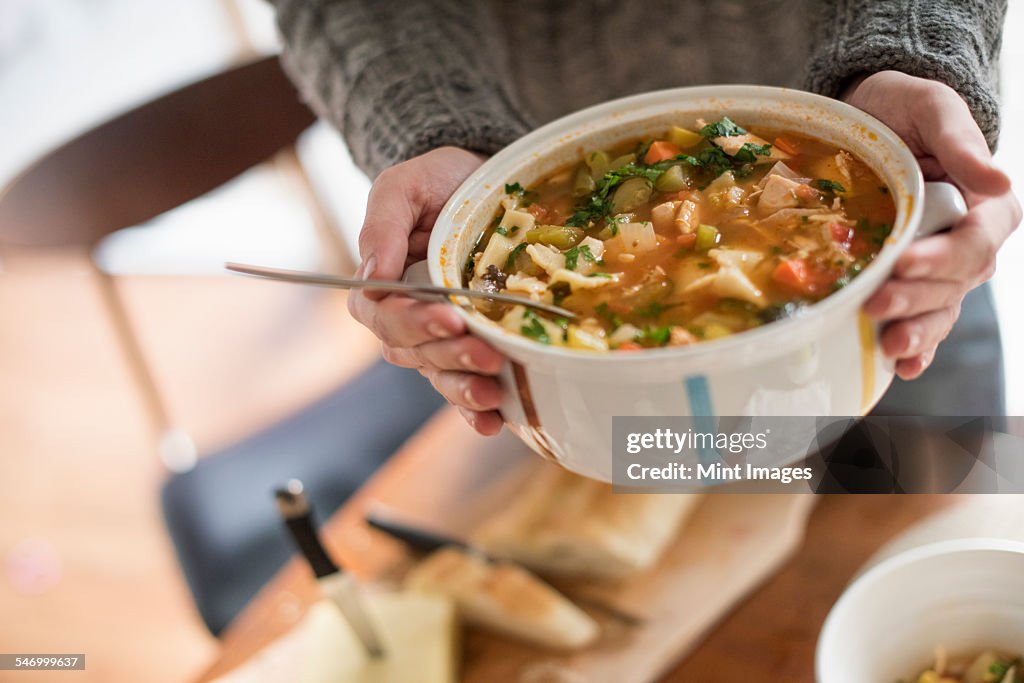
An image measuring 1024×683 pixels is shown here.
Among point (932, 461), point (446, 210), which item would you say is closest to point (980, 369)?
point (932, 461)

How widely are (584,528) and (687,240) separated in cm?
66

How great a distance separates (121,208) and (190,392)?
4.78ft

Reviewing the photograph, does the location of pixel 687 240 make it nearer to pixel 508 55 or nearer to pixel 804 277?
pixel 804 277

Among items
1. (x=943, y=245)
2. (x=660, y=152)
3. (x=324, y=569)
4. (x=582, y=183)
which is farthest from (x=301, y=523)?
(x=943, y=245)

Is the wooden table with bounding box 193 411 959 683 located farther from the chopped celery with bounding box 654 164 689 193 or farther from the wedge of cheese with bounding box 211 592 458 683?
the chopped celery with bounding box 654 164 689 193

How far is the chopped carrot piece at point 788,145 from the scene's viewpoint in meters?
1.29

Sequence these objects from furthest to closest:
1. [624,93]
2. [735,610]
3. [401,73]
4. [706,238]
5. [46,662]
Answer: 1. [46,662]
2. [624,93]
3. [401,73]
4. [735,610]
5. [706,238]

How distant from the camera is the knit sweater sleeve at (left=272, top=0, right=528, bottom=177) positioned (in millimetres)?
1617

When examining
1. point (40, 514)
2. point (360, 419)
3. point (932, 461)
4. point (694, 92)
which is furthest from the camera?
point (40, 514)

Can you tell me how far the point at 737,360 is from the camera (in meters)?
0.95

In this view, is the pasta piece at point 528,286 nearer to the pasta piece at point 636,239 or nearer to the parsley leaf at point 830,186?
the pasta piece at point 636,239

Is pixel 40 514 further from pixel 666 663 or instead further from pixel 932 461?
pixel 932 461

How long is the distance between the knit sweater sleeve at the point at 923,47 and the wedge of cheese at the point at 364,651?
3.65 ft

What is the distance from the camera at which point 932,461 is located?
163 cm
